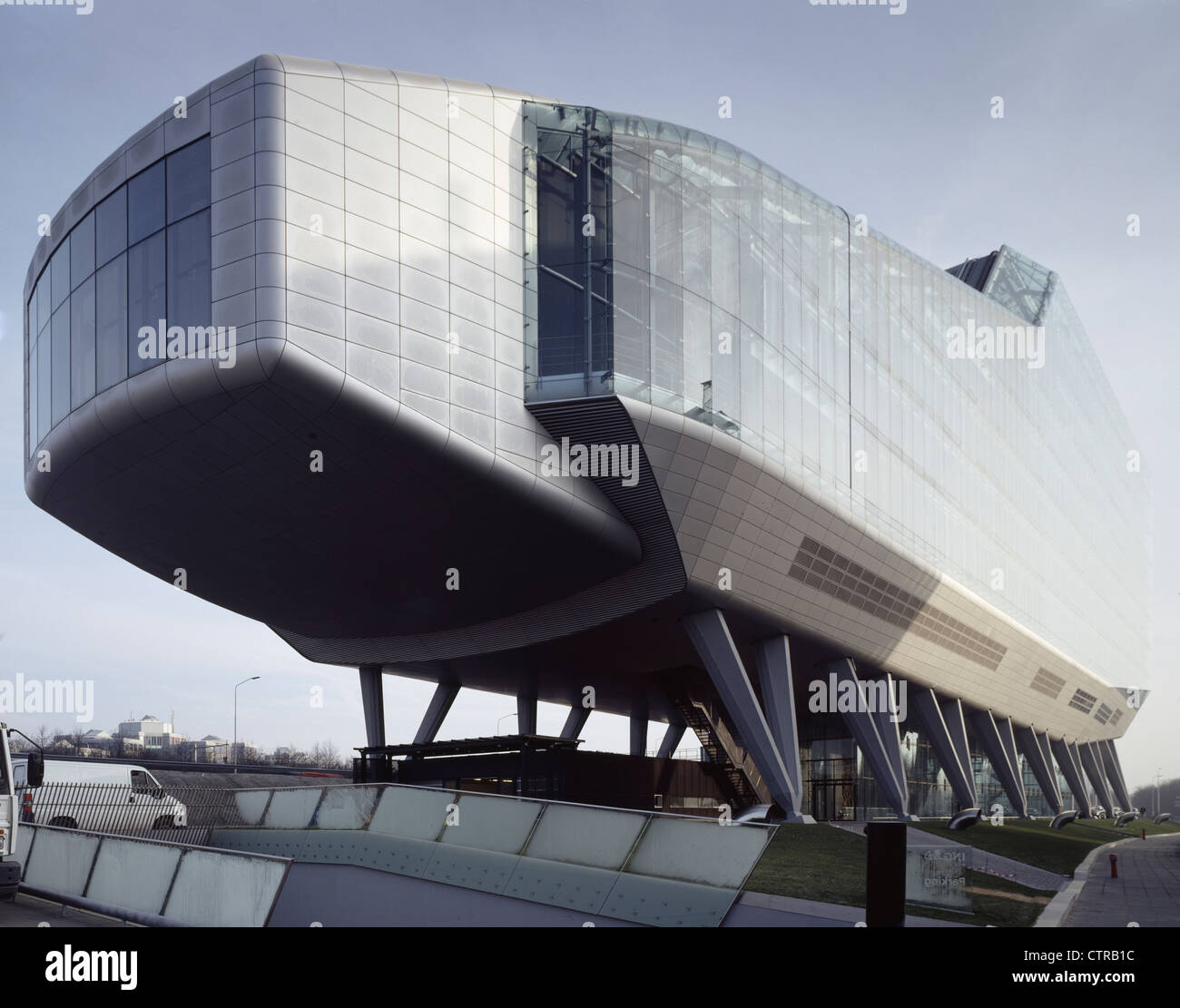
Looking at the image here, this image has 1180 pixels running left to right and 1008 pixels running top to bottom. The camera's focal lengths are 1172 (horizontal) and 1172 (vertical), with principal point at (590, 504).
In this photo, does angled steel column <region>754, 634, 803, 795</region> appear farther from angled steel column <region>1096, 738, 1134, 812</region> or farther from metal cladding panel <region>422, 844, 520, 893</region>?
angled steel column <region>1096, 738, 1134, 812</region>

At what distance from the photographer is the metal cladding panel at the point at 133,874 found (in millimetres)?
15008

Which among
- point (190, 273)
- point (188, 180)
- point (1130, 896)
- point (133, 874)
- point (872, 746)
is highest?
point (188, 180)

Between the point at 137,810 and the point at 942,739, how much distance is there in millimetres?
45437

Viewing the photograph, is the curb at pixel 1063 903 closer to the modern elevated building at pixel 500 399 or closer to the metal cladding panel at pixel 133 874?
the metal cladding panel at pixel 133 874

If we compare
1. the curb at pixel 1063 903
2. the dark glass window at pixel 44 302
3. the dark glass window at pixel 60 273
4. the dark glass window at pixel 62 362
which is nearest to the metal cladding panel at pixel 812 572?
the curb at pixel 1063 903

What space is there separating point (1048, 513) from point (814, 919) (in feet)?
247

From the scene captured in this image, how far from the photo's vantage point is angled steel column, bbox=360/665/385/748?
177 feet

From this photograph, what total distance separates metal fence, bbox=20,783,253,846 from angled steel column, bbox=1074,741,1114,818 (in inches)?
3881

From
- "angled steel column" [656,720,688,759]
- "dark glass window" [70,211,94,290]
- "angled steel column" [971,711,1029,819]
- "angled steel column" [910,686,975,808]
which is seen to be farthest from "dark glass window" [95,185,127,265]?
"angled steel column" [971,711,1029,819]

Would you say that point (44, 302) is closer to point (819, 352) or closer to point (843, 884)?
point (819, 352)

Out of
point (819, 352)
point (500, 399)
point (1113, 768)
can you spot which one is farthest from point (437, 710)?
point (1113, 768)

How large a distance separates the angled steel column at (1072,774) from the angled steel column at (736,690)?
2618 inches

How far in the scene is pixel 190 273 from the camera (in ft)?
95.5

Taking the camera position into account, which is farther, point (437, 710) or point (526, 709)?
point (526, 709)
